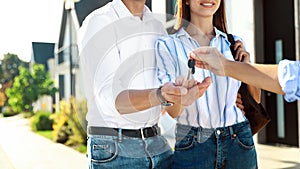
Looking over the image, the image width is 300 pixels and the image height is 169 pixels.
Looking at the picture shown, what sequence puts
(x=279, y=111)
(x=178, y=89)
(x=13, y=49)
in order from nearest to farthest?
(x=178, y=89) < (x=13, y=49) < (x=279, y=111)

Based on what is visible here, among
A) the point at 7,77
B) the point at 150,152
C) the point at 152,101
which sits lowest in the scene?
the point at 7,77

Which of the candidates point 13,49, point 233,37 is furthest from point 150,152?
point 13,49

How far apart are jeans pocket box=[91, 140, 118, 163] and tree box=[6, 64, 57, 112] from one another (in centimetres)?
761

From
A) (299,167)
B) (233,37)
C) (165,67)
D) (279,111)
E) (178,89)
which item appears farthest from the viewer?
(279,111)

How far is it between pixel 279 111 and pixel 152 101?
2718mm

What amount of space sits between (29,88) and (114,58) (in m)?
8.92

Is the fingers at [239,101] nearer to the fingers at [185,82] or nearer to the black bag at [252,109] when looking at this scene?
the black bag at [252,109]

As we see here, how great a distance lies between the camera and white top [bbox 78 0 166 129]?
0.57m

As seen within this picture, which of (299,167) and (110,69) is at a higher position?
(110,69)

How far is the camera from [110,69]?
572mm

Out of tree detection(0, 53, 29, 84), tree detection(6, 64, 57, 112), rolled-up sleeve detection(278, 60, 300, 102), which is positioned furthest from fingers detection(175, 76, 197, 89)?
tree detection(6, 64, 57, 112)

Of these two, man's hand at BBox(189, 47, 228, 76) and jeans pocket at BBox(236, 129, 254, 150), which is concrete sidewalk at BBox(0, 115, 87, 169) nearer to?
jeans pocket at BBox(236, 129, 254, 150)

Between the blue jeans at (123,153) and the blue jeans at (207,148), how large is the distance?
0.23 ft

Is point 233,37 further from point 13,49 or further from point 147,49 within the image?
point 13,49
